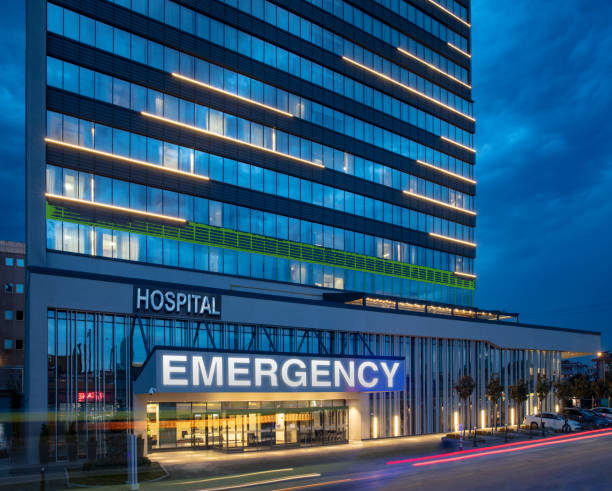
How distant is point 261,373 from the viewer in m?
34.4

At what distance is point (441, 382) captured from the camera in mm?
49656

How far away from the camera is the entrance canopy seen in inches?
1219

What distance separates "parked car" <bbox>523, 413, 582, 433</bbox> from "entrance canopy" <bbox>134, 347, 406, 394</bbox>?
17155 millimetres

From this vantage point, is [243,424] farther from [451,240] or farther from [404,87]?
[404,87]

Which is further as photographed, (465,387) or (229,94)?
(229,94)

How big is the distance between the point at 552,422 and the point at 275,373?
90.4 ft

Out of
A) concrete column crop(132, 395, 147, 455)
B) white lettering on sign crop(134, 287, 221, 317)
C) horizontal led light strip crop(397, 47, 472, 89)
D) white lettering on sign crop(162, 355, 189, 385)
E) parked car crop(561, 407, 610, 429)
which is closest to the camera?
white lettering on sign crop(162, 355, 189, 385)

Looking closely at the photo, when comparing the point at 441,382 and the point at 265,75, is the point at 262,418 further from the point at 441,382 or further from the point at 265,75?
the point at 265,75

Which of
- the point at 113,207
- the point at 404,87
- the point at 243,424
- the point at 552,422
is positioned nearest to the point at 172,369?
the point at 243,424

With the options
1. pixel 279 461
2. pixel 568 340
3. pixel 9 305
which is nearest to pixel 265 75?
pixel 279 461

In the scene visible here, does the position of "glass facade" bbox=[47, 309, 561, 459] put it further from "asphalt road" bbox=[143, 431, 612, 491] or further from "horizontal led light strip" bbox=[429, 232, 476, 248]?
"horizontal led light strip" bbox=[429, 232, 476, 248]

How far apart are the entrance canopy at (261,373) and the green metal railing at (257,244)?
1181 centimetres

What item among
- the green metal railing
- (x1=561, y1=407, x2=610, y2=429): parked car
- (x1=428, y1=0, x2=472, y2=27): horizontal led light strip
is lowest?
(x1=561, y1=407, x2=610, y2=429): parked car

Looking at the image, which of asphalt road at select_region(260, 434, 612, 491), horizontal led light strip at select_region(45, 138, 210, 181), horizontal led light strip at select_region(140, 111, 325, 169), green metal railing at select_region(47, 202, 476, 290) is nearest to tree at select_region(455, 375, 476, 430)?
asphalt road at select_region(260, 434, 612, 491)
